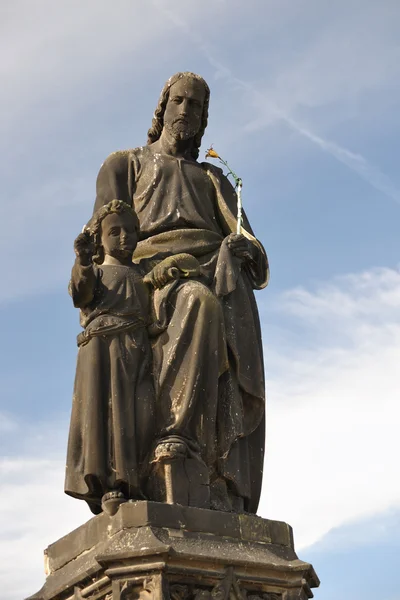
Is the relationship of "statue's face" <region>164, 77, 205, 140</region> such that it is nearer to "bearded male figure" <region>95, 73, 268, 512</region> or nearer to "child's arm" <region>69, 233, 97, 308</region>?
"bearded male figure" <region>95, 73, 268, 512</region>

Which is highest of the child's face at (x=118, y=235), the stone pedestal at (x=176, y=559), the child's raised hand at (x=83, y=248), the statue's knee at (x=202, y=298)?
the child's face at (x=118, y=235)

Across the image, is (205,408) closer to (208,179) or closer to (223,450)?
(223,450)

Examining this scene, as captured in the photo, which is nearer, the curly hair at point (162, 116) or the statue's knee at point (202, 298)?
the statue's knee at point (202, 298)

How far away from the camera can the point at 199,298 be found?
37.9 feet

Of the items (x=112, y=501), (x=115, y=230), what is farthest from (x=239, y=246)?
(x=112, y=501)

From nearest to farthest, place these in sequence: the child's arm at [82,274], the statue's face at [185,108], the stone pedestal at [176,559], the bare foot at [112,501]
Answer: the stone pedestal at [176,559] < the bare foot at [112,501] < the child's arm at [82,274] < the statue's face at [185,108]

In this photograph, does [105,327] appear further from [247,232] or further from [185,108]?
[185,108]

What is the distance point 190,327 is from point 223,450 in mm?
1087

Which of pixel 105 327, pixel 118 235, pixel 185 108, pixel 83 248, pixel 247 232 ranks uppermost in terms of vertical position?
pixel 185 108

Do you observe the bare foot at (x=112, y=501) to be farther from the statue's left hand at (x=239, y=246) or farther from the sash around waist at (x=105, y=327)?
the statue's left hand at (x=239, y=246)

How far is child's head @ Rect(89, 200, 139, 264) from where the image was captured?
12.0 metres

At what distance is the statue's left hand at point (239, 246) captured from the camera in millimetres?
12273

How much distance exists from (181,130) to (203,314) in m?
2.33

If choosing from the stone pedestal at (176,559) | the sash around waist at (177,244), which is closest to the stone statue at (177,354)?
the sash around waist at (177,244)
